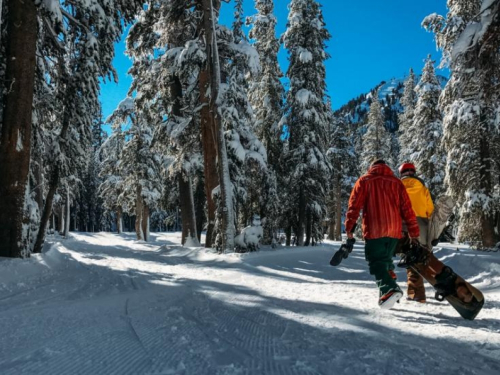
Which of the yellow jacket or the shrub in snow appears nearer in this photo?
the yellow jacket

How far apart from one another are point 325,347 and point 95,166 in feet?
221

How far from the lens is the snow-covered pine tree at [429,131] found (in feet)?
89.4

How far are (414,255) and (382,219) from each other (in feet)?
1.94

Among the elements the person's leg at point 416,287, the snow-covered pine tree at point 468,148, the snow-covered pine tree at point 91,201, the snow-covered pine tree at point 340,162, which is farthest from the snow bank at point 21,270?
the snow-covered pine tree at point 91,201

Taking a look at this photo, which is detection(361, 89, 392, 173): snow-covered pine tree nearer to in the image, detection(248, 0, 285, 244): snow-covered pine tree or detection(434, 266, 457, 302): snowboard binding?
detection(248, 0, 285, 244): snow-covered pine tree

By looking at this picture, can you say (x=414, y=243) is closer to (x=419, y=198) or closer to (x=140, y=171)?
(x=419, y=198)

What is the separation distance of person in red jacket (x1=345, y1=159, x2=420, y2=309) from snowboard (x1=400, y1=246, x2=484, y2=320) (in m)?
0.22

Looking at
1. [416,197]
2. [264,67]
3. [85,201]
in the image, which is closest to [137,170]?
[264,67]

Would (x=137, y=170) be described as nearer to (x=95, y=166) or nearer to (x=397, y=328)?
(x=397, y=328)

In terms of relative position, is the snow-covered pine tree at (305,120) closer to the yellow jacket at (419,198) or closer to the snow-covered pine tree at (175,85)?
the snow-covered pine tree at (175,85)

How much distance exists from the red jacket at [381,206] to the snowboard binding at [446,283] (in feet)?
1.68

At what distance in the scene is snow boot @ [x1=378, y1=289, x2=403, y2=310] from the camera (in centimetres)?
407

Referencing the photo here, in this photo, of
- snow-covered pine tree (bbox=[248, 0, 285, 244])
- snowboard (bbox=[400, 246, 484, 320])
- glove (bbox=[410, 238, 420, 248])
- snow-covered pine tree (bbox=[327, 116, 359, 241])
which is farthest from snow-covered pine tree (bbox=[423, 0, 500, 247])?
snow-covered pine tree (bbox=[327, 116, 359, 241])

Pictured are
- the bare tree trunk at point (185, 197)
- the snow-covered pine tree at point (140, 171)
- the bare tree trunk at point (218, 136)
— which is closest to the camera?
the bare tree trunk at point (218, 136)
